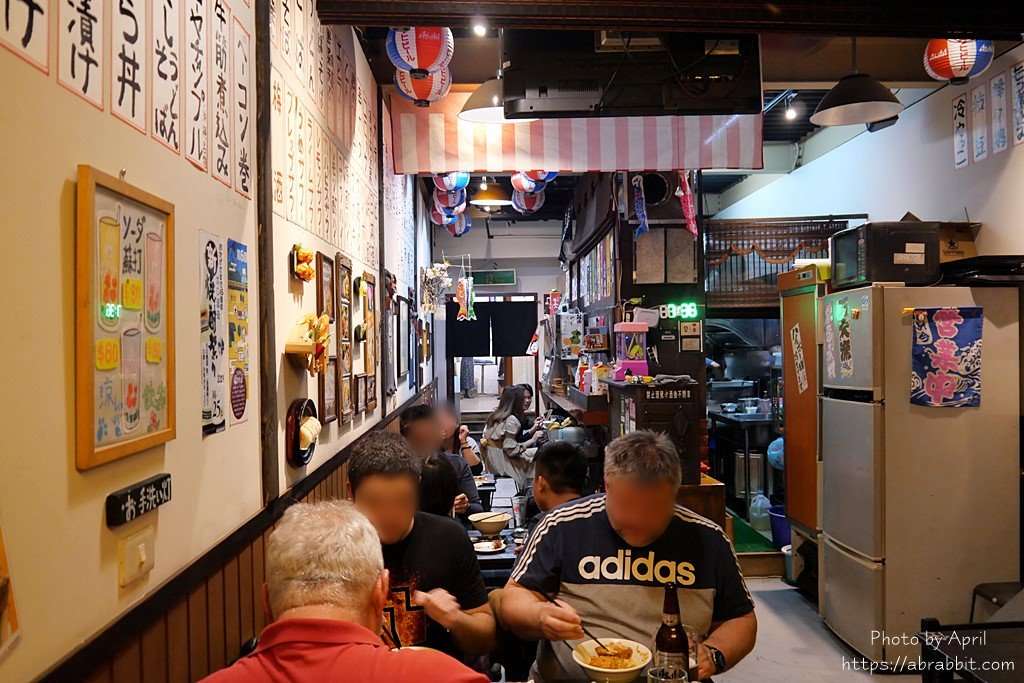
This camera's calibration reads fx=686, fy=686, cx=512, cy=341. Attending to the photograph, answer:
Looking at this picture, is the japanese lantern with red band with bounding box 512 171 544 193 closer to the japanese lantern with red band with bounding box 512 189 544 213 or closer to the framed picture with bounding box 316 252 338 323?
the japanese lantern with red band with bounding box 512 189 544 213

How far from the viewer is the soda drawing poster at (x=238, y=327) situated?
2.16 m

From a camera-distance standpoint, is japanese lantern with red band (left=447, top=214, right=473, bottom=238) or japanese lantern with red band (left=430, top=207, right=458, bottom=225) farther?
japanese lantern with red band (left=447, top=214, right=473, bottom=238)

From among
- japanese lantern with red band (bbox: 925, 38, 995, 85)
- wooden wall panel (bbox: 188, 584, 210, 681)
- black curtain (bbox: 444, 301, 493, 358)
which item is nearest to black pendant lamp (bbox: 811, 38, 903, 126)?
japanese lantern with red band (bbox: 925, 38, 995, 85)

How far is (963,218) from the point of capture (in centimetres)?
529

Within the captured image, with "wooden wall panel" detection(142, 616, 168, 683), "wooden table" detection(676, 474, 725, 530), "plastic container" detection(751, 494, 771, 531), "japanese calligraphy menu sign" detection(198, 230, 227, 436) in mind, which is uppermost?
"japanese calligraphy menu sign" detection(198, 230, 227, 436)

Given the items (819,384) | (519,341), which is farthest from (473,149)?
(519,341)

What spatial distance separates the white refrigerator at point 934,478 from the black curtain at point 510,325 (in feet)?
29.8

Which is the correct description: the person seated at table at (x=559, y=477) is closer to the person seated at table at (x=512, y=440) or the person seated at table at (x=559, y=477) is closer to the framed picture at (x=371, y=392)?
the framed picture at (x=371, y=392)


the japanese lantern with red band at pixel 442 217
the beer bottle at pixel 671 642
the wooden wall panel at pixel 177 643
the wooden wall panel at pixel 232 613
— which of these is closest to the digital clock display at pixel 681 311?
the japanese lantern with red band at pixel 442 217

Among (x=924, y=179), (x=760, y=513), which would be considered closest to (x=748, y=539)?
(x=760, y=513)

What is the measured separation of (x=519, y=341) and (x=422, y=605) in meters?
11.1

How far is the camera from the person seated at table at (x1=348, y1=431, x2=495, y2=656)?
2176mm

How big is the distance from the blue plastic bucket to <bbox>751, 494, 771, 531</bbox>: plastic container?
0.35 metres

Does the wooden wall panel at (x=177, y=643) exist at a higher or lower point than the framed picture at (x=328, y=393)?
lower
